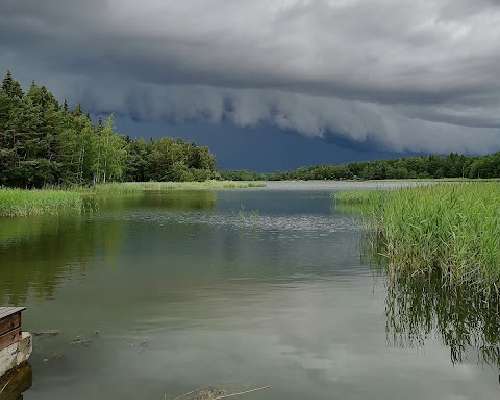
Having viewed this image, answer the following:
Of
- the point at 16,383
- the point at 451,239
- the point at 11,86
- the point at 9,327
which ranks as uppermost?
→ the point at 11,86

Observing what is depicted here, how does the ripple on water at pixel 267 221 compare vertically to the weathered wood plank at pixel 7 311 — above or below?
below

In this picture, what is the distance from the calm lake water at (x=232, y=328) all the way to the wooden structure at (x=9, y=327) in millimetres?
775

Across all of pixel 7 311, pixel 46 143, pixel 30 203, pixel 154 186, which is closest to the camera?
pixel 7 311

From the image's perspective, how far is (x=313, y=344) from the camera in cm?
1114

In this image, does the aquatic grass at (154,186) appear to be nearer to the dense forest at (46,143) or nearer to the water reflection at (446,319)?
the dense forest at (46,143)

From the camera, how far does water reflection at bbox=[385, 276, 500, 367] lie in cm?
1105

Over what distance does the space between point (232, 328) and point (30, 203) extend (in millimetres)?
35543

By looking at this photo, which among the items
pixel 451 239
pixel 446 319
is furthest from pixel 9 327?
A: pixel 451 239

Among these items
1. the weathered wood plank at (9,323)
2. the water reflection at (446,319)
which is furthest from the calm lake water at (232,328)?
the weathered wood plank at (9,323)

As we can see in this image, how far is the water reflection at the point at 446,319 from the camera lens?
11.0 meters

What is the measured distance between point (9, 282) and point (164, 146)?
463 ft

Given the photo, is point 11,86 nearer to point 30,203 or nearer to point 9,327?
point 30,203

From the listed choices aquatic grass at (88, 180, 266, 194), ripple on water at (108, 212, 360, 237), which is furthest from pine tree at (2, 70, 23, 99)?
ripple on water at (108, 212, 360, 237)

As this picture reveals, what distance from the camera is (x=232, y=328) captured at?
1227 centimetres
